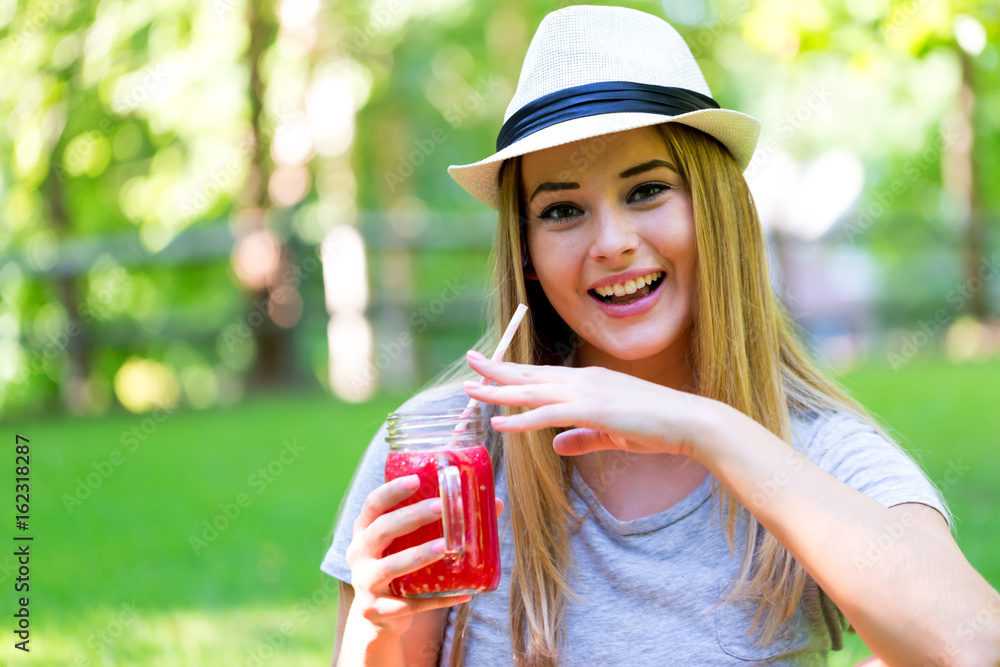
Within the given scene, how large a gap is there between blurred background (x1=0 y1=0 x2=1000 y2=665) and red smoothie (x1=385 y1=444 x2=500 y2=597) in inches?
71.3

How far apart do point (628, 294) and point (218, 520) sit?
151 inches

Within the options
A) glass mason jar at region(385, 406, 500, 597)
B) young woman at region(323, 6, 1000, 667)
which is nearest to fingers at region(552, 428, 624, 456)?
young woman at region(323, 6, 1000, 667)

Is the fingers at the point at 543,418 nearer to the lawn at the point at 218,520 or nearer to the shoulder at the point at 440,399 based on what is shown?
the shoulder at the point at 440,399

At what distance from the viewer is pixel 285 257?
11445 millimetres

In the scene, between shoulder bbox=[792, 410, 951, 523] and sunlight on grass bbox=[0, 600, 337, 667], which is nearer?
shoulder bbox=[792, 410, 951, 523]

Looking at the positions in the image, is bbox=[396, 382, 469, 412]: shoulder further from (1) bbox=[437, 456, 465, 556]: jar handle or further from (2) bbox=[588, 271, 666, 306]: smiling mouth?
(1) bbox=[437, 456, 465, 556]: jar handle

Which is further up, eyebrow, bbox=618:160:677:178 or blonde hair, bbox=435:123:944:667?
eyebrow, bbox=618:160:677:178

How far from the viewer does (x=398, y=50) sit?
14422 millimetres

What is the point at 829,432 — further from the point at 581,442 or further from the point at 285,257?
the point at 285,257

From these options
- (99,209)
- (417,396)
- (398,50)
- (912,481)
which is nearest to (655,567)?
(912,481)

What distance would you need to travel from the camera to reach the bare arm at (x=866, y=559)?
5.16 feet

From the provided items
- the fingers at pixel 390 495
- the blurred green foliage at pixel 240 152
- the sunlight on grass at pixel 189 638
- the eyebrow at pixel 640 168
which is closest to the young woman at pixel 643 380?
the eyebrow at pixel 640 168

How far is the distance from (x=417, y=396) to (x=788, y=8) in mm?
3340

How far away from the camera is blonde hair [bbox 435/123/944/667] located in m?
2.02
